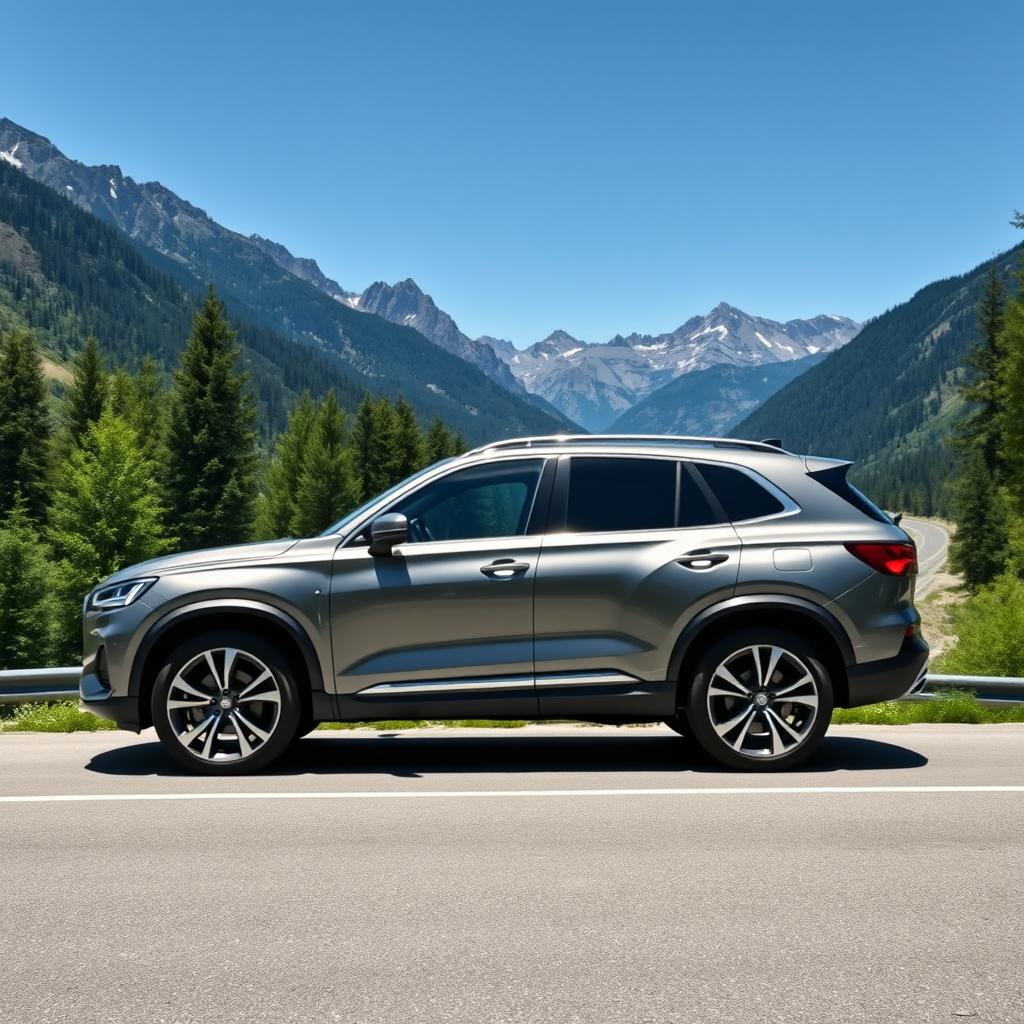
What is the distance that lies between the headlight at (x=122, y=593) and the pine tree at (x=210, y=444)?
4349 cm

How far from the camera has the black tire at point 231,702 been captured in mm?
6617

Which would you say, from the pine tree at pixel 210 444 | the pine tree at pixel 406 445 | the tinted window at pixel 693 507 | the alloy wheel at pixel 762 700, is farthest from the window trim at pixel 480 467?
the pine tree at pixel 406 445

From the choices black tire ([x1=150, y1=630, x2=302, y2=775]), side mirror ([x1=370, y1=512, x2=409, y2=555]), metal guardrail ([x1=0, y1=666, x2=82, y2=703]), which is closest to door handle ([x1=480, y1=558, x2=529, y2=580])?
side mirror ([x1=370, y1=512, x2=409, y2=555])

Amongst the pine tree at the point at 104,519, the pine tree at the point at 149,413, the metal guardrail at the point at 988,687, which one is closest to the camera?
the metal guardrail at the point at 988,687

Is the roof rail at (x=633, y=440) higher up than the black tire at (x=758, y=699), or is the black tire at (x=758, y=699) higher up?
the roof rail at (x=633, y=440)

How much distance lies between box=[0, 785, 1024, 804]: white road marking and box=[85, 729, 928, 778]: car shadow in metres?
0.56

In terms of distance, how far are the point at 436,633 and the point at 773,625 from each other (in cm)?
212

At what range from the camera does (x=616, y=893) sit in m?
4.38

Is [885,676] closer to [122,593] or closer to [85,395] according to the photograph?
[122,593]

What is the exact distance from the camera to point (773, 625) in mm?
6812

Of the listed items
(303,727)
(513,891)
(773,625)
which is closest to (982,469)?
(773,625)

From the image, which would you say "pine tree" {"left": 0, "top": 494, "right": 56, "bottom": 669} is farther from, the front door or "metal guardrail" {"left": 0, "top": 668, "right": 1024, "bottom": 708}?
the front door

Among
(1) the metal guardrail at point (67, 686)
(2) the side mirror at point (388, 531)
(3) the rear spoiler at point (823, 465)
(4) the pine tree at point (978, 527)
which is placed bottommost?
(1) the metal guardrail at point (67, 686)

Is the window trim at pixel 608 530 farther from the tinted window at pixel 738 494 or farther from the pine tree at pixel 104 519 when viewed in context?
the pine tree at pixel 104 519
